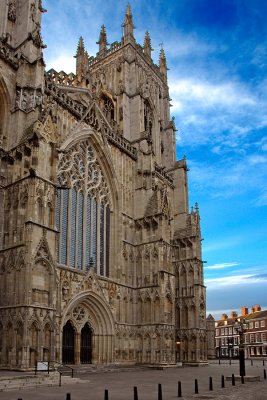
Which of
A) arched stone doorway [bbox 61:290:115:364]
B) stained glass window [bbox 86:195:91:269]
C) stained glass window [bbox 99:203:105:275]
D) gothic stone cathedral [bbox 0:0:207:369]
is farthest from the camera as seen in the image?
stained glass window [bbox 99:203:105:275]

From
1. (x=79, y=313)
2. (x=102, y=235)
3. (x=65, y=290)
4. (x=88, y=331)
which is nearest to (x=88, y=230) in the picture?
(x=102, y=235)

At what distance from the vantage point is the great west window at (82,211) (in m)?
27.5

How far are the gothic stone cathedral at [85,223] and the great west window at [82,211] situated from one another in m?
0.07

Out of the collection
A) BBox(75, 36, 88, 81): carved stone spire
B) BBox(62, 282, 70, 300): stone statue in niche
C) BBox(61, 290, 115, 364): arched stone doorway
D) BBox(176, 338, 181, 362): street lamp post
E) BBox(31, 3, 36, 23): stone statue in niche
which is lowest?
BBox(176, 338, 181, 362): street lamp post

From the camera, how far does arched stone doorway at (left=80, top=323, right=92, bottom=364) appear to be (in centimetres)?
2780

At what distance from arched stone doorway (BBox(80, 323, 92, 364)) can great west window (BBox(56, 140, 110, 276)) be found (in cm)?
381

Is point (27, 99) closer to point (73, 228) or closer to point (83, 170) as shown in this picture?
point (83, 170)

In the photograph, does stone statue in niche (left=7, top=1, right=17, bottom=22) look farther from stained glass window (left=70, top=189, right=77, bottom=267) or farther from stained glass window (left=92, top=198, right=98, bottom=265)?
stained glass window (left=92, top=198, right=98, bottom=265)

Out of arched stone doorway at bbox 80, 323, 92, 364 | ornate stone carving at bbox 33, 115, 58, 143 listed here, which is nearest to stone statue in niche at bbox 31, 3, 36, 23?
ornate stone carving at bbox 33, 115, 58, 143

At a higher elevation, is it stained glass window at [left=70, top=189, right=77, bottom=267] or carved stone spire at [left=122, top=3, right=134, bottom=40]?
carved stone spire at [left=122, top=3, right=134, bottom=40]

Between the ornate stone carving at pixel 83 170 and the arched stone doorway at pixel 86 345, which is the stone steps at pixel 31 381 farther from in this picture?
the ornate stone carving at pixel 83 170

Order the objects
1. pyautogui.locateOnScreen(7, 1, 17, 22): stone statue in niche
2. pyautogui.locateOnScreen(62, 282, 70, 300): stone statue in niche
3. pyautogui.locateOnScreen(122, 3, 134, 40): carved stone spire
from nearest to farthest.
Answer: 1. pyautogui.locateOnScreen(62, 282, 70, 300): stone statue in niche
2. pyautogui.locateOnScreen(7, 1, 17, 22): stone statue in niche
3. pyautogui.locateOnScreen(122, 3, 134, 40): carved stone spire

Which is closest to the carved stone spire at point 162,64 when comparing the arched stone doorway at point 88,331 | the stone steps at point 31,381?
the arched stone doorway at point 88,331

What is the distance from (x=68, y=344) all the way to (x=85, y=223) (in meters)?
7.67
